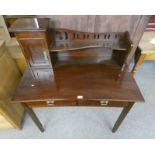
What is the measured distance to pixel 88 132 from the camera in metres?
1.37

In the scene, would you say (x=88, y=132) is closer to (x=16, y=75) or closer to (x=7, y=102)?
(x=7, y=102)

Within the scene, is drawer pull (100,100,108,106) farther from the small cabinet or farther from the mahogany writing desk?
the small cabinet

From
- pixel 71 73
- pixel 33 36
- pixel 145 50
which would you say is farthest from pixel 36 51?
pixel 145 50

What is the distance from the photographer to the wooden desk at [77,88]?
0.89 m

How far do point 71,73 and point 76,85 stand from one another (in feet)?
0.46

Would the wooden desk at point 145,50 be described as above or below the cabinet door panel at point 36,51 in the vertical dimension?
below

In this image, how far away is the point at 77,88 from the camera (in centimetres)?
94

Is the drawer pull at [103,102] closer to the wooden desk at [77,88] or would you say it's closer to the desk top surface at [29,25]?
the wooden desk at [77,88]

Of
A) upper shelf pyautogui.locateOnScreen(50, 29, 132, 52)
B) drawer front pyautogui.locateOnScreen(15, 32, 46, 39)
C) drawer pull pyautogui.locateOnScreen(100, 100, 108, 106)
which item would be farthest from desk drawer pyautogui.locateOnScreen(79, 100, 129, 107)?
drawer front pyautogui.locateOnScreen(15, 32, 46, 39)

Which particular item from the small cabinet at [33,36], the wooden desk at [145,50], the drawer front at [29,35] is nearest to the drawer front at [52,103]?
the small cabinet at [33,36]

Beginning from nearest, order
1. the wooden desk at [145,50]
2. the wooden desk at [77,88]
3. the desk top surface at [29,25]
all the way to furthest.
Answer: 1. the desk top surface at [29,25]
2. the wooden desk at [77,88]
3. the wooden desk at [145,50]

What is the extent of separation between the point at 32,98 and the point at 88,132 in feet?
2.53

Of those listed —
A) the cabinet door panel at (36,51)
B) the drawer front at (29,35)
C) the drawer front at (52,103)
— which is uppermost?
the drawer front at (29,35)
